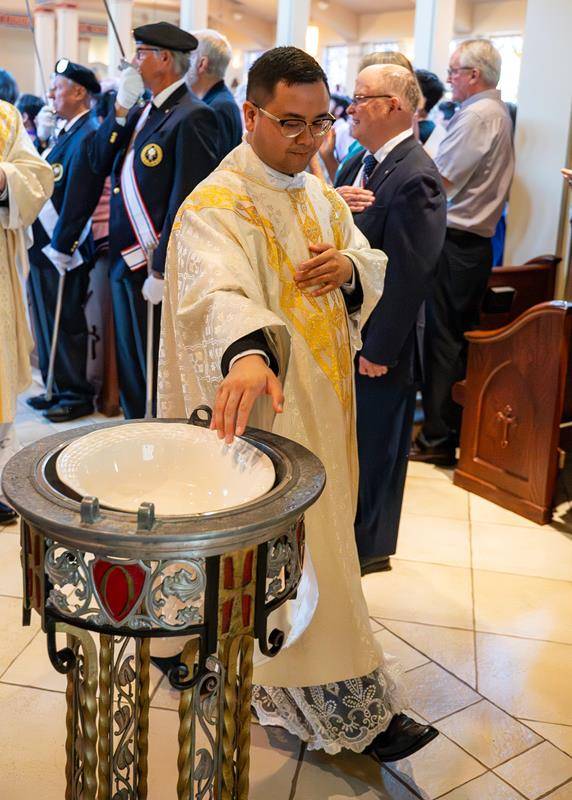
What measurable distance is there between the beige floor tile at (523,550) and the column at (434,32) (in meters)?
3.80

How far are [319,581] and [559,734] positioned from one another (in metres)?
0.84

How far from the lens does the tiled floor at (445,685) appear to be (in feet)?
6.79

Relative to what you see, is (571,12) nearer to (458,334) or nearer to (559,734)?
(458,334)

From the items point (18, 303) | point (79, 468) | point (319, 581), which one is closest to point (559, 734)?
point (319, 581)

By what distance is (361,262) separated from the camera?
206 cm

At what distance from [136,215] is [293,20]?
141 inches

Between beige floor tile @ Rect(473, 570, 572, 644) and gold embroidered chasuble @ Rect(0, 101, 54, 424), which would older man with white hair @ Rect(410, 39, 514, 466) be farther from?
gold embroidered chasuble @ Rect(0, 101, 54, 424)

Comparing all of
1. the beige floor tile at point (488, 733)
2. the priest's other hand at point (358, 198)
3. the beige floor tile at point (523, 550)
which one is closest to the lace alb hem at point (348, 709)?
the beige floor tile at point (488, 733)

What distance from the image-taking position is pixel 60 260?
15.7 feet

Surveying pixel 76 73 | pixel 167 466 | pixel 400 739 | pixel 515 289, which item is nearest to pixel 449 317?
pixel 515 289

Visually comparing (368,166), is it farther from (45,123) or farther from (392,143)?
(45,123)

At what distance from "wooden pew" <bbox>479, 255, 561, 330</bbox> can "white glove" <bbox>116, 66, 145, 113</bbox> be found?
1.93 meters

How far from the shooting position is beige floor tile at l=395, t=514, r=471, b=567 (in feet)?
11.0

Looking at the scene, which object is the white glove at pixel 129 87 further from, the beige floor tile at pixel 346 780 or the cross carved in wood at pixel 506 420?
the beige floor tile at pixel 346 780
